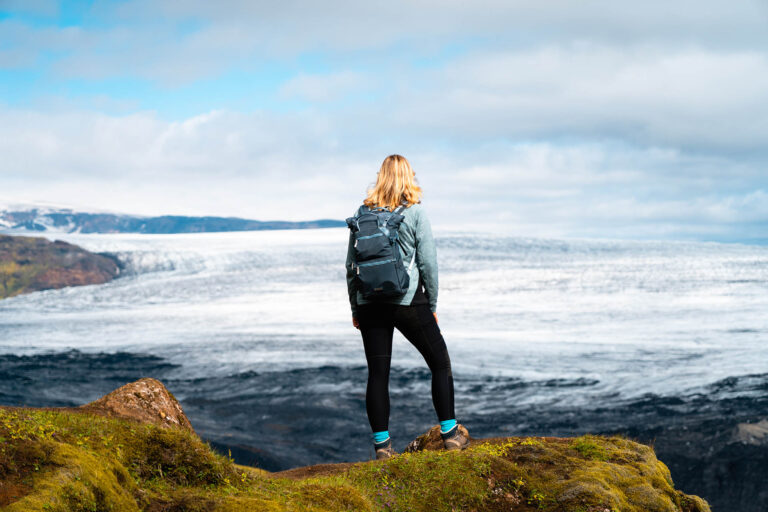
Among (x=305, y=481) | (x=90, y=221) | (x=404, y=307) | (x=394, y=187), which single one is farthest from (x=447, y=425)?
(x=90, y=221)

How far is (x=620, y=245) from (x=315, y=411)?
232ft

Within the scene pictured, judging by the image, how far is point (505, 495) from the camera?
476 centimetres

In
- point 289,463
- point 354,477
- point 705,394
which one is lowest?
point 289,463

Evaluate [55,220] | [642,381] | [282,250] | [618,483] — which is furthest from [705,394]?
[55,220]

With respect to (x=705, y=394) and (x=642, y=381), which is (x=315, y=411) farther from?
(x=705, y=394)

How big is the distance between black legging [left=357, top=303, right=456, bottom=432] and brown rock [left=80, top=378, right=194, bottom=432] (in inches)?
94.5

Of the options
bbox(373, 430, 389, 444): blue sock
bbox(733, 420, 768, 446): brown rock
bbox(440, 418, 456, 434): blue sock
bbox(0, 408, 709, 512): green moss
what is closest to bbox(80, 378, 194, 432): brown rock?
bbox(0, 408, 709, 512): green moss

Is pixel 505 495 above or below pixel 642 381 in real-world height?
above

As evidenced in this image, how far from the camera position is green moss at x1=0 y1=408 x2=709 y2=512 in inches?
136

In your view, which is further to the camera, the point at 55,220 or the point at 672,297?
the point at 55,220

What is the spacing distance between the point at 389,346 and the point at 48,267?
88.6 m

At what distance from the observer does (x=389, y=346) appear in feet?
18.8

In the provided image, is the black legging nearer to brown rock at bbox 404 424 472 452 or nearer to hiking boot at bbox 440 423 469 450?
hiking boot at bbox 440 423 469 450

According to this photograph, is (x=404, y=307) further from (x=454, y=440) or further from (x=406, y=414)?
(x=406, y=414)
